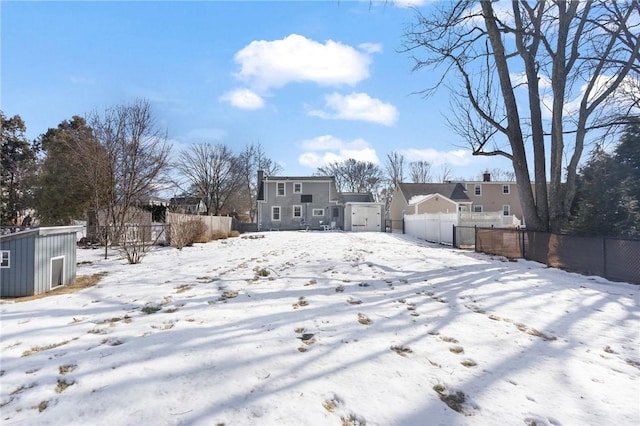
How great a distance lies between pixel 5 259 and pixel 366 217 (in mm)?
26459

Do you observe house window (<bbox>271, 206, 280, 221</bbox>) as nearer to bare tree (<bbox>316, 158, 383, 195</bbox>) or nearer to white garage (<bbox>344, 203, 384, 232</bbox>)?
white garage (<bbox>344, 203, 384, 232</bbox>)

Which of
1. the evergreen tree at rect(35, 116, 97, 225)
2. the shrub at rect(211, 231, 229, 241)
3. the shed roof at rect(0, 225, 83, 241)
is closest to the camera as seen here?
the shed roof at rect(0, 225, 83, 241)

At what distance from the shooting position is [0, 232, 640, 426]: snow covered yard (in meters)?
2.40

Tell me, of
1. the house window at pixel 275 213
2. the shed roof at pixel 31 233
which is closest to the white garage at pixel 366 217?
the house window at pixel 275 213

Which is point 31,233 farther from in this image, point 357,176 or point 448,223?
point 357,176

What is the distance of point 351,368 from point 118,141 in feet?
49.3

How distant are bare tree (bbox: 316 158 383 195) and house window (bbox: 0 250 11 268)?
48961 millimetres

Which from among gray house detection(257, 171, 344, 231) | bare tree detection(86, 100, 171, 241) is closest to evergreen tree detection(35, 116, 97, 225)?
bare tree detection(86, 100, 171, 241)

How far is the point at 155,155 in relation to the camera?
15750 mm

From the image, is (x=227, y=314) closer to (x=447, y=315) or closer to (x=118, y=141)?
(x=447, y=315)

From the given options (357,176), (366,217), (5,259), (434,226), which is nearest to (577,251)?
(434,226)

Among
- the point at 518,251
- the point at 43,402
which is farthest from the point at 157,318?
the point at 518,251

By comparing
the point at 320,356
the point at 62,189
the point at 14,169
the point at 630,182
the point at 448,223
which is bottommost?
the point at 320,356

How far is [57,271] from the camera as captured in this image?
6.57 metres
